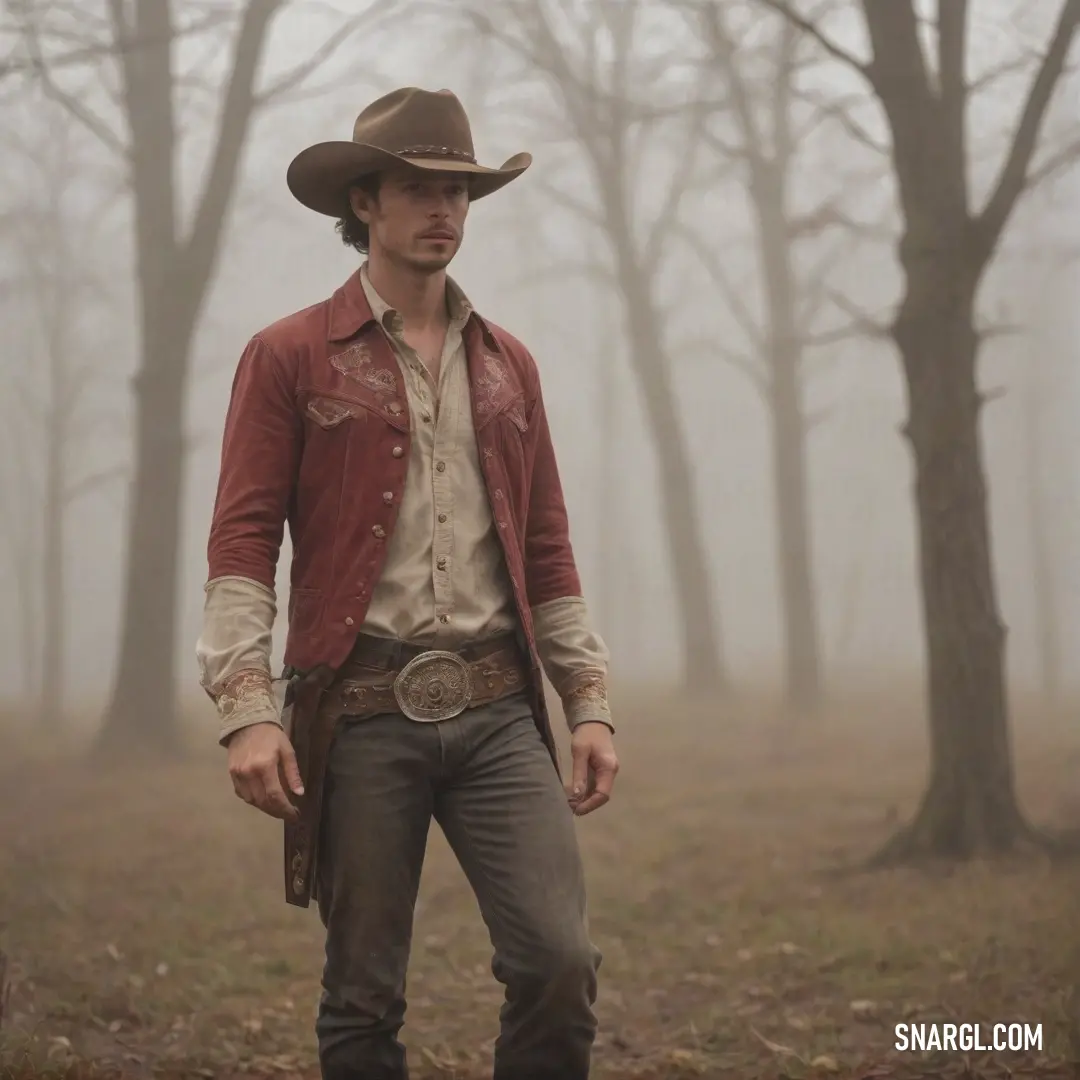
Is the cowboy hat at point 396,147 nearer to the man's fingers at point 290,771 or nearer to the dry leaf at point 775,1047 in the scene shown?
the man's fingers at point 290,771

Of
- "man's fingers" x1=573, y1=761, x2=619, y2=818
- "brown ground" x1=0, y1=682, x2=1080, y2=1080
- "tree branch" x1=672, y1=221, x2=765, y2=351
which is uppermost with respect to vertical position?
"tree branch" x1=672, y1=221, x2=765, y2=351

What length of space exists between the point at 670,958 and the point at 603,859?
1.66 ft

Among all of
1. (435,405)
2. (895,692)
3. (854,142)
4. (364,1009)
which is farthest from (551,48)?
(364,1009)

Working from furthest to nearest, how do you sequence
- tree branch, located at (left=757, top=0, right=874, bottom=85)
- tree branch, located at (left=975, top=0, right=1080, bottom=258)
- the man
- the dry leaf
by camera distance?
tree branch, located at (left=757, top=0, right=874, bottom=85) < tree branch, located at (left=975, top=0, right=1080, bottom=258) < the dry leaf < the man

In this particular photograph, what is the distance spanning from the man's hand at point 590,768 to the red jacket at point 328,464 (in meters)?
0.08

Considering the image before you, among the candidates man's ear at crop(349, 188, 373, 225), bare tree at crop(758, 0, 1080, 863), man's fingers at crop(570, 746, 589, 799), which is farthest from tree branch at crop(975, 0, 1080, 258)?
man's fingers at crop(570, 746, 589, 799)

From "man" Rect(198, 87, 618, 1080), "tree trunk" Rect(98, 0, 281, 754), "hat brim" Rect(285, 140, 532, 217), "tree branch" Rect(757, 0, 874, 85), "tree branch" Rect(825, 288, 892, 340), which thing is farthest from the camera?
"tree trunk" Rect(98, 0, 281, 754)

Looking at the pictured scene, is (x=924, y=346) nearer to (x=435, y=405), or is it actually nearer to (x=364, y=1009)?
(x=435, y=405)

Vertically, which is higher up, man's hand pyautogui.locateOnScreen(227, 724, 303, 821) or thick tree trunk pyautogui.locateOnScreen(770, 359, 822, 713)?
thick tree trunk pyautogui.locateOnScreen(770, 359, 822, 713)

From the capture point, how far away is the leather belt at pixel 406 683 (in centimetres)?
232

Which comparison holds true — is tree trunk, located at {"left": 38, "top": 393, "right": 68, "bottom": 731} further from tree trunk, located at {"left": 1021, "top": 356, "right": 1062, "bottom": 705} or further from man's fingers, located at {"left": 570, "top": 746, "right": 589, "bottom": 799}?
tree trunk, located at {"left": 1021, "top": 356, "right": 1062, "bottom": 705}

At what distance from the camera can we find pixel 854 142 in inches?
199

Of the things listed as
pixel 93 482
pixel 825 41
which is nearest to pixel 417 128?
pixel 825 41

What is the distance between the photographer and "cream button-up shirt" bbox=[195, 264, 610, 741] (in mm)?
2271
